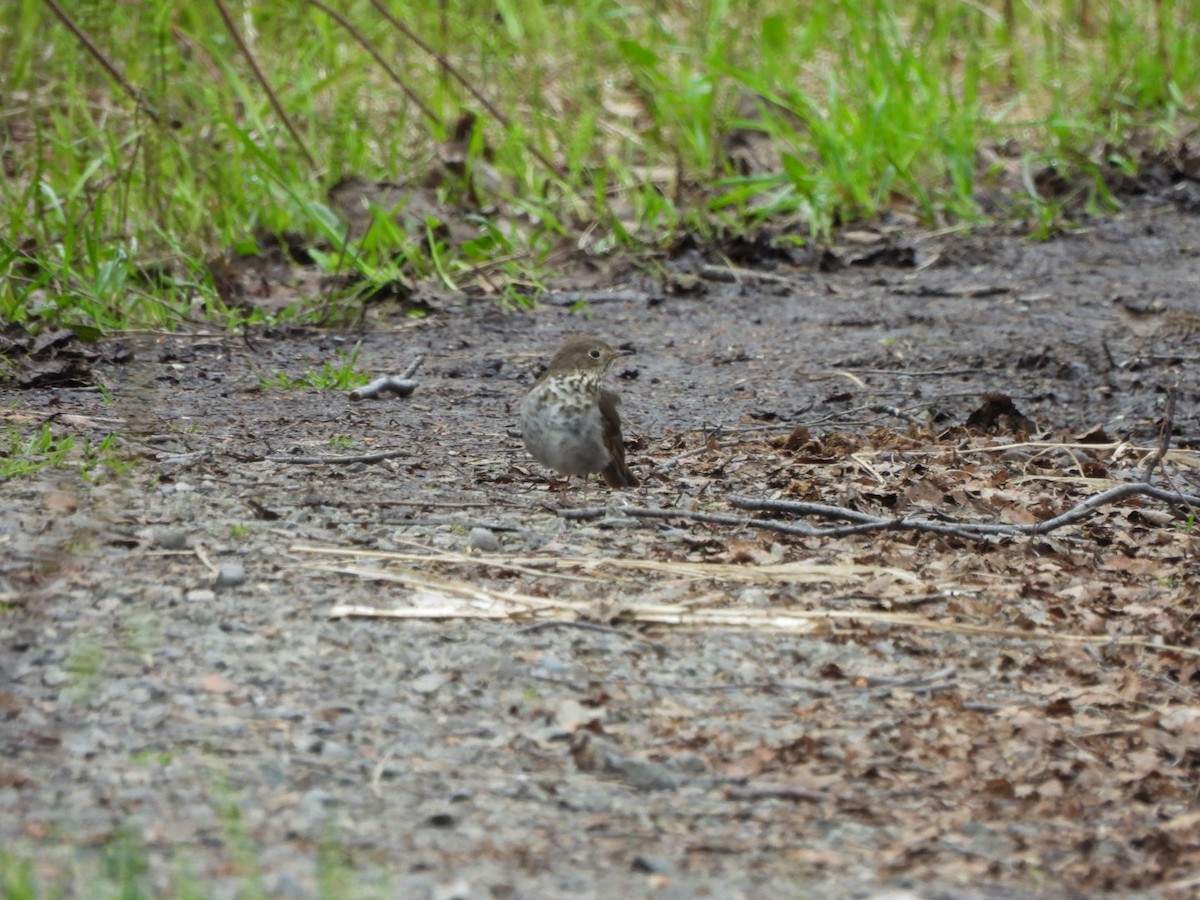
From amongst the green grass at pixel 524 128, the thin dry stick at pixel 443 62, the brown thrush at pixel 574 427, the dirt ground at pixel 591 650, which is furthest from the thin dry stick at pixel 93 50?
the brown thrush at pixel 574 427

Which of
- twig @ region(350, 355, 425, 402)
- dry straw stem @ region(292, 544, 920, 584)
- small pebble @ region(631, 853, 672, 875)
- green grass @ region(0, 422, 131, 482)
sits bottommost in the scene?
twig @ region(350, 355, 425, 402)

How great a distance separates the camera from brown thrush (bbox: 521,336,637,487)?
4.40m

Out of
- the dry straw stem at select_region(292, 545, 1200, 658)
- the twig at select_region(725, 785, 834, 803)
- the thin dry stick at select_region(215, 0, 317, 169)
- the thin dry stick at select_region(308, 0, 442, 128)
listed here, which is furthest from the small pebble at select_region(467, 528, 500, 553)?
the thin dry stick at select_region(215, 0, 317, 169)

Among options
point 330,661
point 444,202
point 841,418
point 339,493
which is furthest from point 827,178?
point 330,661

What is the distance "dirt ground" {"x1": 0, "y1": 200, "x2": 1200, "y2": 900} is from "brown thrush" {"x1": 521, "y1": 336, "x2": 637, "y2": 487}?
93mm

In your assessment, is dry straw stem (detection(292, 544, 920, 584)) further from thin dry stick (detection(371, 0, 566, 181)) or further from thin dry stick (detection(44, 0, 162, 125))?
thin dry stick (detection(371, 0, 566, 181))

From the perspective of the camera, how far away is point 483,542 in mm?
3939

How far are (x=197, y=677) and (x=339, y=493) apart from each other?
4.14 ft

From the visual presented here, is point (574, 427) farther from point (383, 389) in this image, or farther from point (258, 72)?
point (258, 72)

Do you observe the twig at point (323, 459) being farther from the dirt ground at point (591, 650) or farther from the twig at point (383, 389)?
the twig at point (383, 389)

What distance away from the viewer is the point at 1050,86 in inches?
397

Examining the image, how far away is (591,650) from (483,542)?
2.15ft

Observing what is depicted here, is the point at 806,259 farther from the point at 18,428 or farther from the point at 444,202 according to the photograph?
the point at 18,428

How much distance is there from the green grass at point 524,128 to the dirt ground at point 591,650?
1.27 meters
